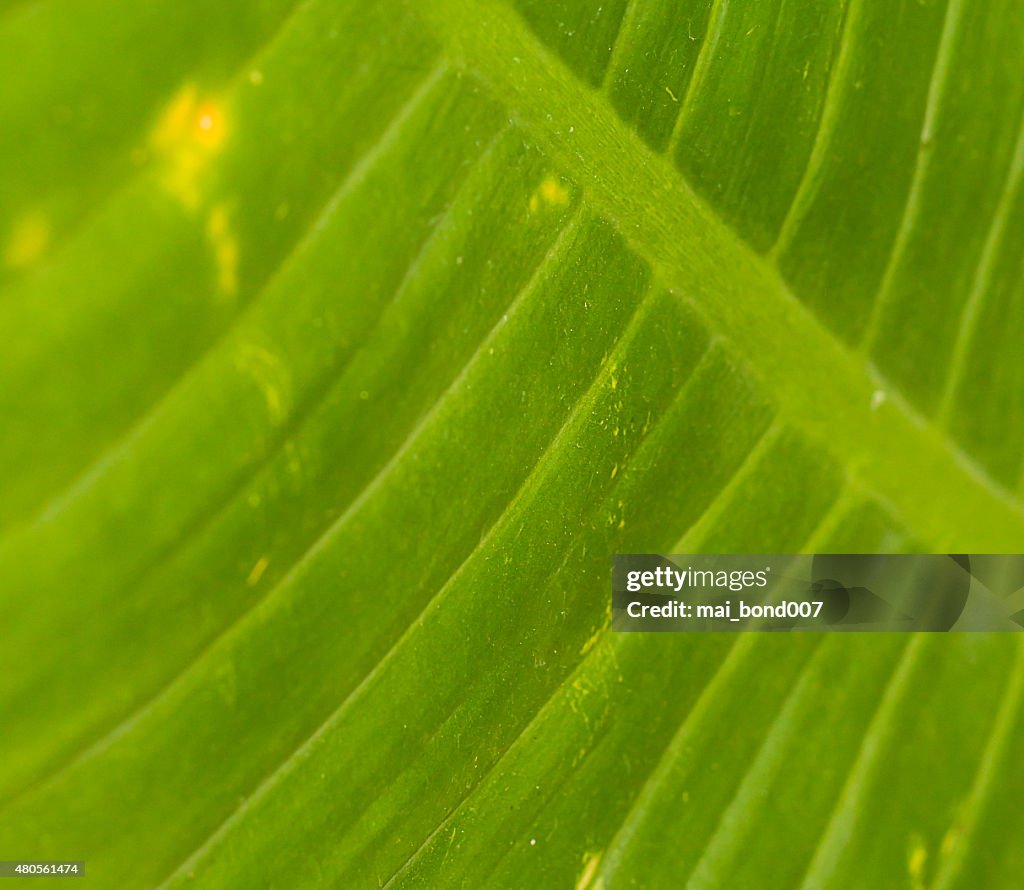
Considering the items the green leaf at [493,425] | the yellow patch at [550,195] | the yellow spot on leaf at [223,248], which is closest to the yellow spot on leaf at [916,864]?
the green leaf at [493,425]

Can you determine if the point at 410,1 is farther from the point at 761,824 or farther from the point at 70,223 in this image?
the point at 761,824

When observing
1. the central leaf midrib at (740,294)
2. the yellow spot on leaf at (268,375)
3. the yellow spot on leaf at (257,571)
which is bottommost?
the yellow spot on leaf at (257,571)

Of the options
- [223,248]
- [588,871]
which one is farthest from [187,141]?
[588,871]

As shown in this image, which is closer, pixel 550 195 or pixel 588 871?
pixel 550 195

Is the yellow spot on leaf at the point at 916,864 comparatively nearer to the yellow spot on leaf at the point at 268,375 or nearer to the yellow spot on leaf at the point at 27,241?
the yellow spot on leaf at the point at 268,375

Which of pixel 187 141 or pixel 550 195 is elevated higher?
pixel 550 195

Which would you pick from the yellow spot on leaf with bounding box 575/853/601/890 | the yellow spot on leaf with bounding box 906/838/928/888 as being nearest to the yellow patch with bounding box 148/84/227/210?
the yellow spot on leaf with bounding box 575/853/601/890

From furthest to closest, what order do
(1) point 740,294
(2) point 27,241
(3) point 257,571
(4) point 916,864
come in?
(4) point 916,864, (1) point 740,294, (3) point 257,571, (2) point 27,241

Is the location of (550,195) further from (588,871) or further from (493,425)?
(588,871)
